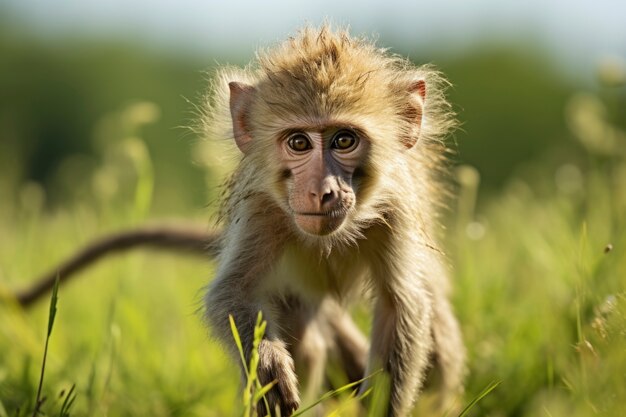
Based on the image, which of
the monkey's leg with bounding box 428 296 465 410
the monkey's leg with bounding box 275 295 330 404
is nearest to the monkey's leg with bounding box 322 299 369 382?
the monkey's leg with bounding box 275 295 330 404

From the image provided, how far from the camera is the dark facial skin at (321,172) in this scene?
13.6 feet

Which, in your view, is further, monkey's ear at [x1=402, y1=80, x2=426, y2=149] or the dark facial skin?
monkey's ear at [x1=402, y1=80, x2=426, y2=149]

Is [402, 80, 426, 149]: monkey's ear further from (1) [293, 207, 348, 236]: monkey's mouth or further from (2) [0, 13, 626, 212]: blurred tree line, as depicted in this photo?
(2) [0, 13, 626, 212]: blurred tree line

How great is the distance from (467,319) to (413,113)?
1721mm

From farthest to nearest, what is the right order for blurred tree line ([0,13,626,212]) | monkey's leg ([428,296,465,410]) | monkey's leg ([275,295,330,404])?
blurred tree line ([0,13,626,212]), monkey's leg ([275,295,330,404]), monkey's leg ([428,296,465,410])

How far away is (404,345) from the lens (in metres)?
4.68

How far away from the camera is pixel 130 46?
61.5 feet

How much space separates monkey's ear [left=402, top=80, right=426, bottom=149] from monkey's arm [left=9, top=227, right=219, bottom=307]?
6.36 feet

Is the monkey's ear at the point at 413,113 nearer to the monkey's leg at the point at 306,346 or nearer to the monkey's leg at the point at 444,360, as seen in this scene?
the monkey's leg at the point at 444,360

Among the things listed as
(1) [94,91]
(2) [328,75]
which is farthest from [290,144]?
(1) [94,91]

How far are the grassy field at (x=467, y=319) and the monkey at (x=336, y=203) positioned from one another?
0.39 metres

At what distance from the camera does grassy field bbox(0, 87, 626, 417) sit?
4281 mm

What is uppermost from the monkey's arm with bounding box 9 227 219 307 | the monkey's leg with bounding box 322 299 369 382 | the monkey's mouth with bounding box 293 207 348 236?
the monkey's mouth with bounding box 293 207 348 236

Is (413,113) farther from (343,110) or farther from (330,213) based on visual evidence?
(330,213)
